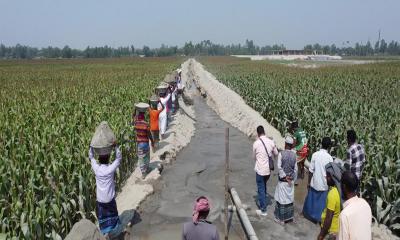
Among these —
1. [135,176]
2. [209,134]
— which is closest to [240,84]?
[209,134]

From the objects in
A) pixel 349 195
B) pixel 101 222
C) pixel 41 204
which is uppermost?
pixel 349 195

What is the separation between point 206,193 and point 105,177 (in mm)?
3740

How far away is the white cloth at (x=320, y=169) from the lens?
713 centimetres

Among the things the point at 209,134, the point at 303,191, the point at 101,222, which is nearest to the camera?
the point at 101,222

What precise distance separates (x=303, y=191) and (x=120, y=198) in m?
4.62

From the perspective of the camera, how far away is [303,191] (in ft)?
31.4

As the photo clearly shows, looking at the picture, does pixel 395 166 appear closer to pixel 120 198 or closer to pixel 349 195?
pixel 349 195

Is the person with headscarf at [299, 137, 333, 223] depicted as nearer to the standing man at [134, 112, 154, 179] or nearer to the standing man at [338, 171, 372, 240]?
the standing man at [338, 171, 372, 240]

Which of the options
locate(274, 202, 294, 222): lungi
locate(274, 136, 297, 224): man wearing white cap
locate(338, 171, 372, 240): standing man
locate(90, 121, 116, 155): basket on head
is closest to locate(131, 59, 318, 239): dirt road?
locate(274, 202, 294, 222): lungi

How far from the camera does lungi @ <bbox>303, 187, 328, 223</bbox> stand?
735 cm

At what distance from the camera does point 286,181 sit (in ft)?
24.5

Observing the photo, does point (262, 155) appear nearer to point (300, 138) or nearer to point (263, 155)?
point (263, 155)

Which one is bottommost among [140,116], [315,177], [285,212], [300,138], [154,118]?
[285,212]

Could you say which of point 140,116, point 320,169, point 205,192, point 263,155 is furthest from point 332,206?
point 140,116
